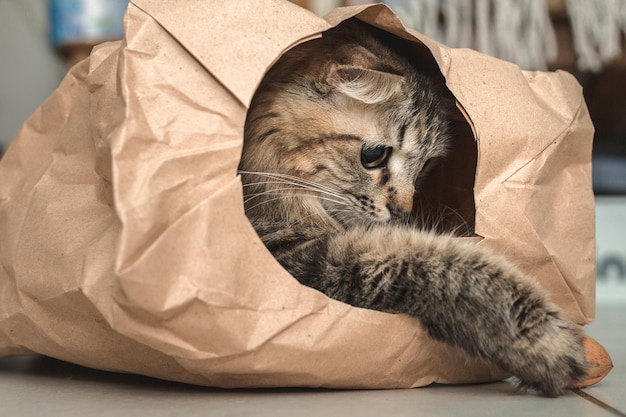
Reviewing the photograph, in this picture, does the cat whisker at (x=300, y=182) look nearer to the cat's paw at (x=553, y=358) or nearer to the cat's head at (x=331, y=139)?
the cat's head at (x=331, y=139)

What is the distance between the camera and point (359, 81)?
1.16 m

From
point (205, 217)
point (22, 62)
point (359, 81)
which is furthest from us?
point (22, 62)

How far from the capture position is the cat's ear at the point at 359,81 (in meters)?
1.16

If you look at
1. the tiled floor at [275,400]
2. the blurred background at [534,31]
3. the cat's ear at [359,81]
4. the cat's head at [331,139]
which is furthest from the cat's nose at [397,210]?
the blurred background at [534,31]

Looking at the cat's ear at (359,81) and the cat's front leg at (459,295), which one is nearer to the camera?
the cat's front leg at (459,295)

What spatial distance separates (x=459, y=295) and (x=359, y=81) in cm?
41

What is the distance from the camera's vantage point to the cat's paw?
3.00ft

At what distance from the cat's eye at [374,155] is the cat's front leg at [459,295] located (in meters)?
0.20

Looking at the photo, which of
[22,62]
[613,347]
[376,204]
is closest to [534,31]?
[613,347]

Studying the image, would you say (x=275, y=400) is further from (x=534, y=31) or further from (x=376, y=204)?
(x=534, y=31)

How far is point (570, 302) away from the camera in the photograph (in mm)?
1120

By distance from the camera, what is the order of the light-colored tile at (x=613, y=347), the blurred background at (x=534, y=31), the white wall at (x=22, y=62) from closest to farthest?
the light-colored tile at (x=613, y=347)
the blurred background at (x=534, y=31)
the white wall at (x=22, y=62)

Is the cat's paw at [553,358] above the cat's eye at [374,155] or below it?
below

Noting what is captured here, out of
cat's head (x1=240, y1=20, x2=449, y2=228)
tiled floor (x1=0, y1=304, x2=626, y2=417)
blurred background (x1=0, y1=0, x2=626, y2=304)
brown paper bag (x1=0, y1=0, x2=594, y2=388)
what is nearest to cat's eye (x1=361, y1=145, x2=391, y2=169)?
cat's head (x1=240, y1=20, x2=449, y2=228)
